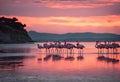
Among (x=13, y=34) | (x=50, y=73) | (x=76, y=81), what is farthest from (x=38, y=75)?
(x=13, y=34)

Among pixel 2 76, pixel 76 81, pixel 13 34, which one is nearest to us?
pixel 76 81

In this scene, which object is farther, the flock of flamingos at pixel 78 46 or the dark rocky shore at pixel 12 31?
the dark rocky shore at pixel 12 31

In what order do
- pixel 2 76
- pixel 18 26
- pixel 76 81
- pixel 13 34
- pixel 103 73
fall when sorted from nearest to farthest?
pixel 76 81, pixel 2 76, pixel 103 73, pixel 13 34, pixel 18 26

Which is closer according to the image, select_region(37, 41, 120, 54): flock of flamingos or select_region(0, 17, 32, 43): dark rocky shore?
select_region(37, 41, 120, 54): flock of flamingos

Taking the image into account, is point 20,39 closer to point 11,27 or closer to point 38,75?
point 11,27

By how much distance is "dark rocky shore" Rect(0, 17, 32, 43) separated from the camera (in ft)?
392

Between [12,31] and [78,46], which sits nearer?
[78,46]

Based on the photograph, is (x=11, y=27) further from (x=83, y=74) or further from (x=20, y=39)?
(x=83, y=74)

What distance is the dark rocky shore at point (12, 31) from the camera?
392 feet

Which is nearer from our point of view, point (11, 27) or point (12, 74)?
point (12, 74)

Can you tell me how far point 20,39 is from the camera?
130 m

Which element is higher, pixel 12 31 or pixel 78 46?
pixel 12 31

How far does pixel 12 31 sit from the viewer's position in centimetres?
12731

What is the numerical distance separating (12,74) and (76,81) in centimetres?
403
